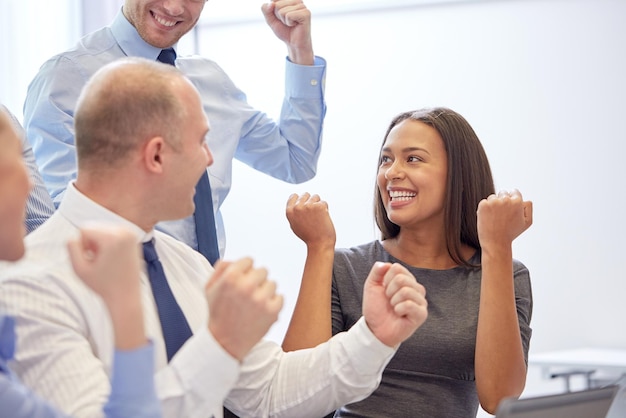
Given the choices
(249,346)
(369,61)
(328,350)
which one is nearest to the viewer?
(249,346)

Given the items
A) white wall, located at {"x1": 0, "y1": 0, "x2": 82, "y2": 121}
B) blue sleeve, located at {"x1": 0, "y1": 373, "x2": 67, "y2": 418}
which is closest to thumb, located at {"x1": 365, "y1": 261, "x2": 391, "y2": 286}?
blue sleeve, located at {"x1": 0, "y1": 373, "x2": 67, "y2": 418}

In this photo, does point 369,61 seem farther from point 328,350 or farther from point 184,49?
point 328,350

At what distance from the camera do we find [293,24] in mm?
2420

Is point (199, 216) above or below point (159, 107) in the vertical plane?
below

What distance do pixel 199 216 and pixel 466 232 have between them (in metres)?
0.65

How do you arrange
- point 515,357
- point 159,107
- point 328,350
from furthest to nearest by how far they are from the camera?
point 515,357 → point 328,350 → point 159,107

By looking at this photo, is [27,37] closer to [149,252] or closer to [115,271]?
[149,252]

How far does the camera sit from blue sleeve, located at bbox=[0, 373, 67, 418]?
3.09 ft

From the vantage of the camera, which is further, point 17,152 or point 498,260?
point 498,260

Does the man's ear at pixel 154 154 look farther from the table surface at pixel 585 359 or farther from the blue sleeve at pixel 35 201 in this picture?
the table surface at pixel 585 359

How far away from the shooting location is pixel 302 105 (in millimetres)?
2545

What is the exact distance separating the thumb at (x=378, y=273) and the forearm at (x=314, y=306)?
20.4 inches

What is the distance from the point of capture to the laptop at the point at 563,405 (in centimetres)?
109

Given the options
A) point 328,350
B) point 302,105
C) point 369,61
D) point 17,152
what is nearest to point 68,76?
point 302,105
